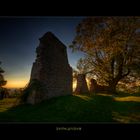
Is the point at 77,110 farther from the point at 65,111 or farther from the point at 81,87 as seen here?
the point at 81,87

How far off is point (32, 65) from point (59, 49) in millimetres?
537

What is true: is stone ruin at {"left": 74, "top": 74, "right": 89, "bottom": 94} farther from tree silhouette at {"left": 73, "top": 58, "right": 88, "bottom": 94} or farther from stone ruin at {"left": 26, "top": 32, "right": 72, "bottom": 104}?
stone ruin at {"left": 26, "top": 32, "right": 72, "bottom": 104}

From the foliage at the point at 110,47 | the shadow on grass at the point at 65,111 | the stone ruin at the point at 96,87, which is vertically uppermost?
the foliage at the point at 110,47

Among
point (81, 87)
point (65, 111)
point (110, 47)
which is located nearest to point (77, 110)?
point (65, 111)

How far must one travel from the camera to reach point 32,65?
159 inches

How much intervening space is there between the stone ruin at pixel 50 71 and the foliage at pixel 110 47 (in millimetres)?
326

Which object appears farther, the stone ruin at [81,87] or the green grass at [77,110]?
the stone ruin at [81,87]

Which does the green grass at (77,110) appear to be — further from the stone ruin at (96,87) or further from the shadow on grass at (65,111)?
the stone ruin at (96,87)

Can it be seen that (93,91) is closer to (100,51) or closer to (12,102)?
(100,51)

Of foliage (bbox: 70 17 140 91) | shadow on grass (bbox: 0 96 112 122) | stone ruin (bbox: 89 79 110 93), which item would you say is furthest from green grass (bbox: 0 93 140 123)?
foliage (bbox: 70 17 140 91)

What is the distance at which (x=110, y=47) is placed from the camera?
4.26 metres

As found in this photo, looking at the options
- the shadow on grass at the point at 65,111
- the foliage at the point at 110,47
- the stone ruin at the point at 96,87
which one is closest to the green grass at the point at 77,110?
the shadow on grass at the point at 65,111

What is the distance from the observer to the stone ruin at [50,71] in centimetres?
411

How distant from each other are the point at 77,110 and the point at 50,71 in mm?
834
